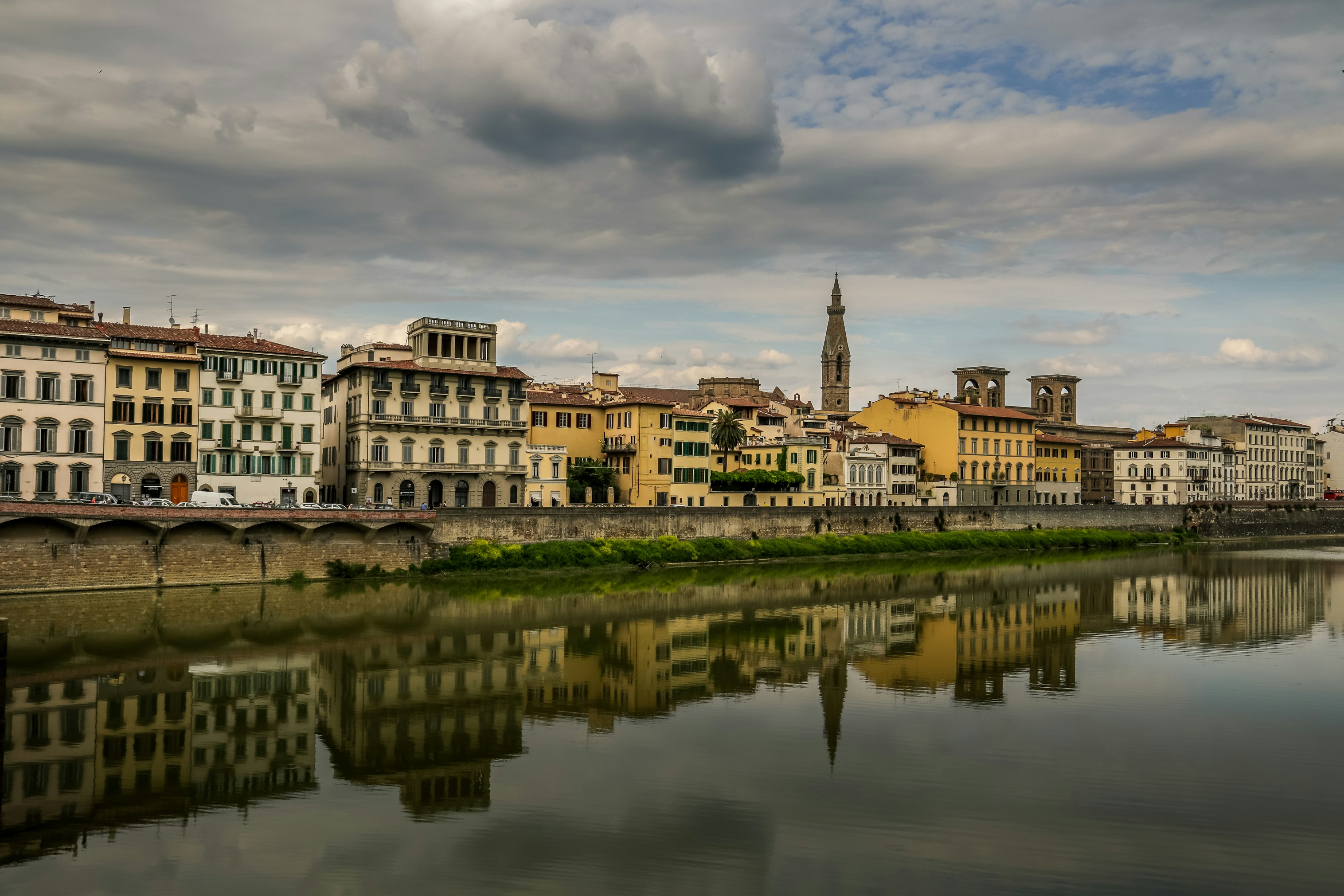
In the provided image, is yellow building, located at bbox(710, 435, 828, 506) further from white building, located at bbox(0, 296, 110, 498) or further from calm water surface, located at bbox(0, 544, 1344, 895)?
white building, located at bbox(0, 296, 110, 498)

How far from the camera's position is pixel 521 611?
45.0 m

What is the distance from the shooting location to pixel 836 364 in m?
142

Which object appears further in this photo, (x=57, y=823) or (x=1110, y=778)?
(x=1110, y=778)

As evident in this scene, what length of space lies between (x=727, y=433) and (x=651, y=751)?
5924 centimetres

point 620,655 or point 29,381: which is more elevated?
point 29,381

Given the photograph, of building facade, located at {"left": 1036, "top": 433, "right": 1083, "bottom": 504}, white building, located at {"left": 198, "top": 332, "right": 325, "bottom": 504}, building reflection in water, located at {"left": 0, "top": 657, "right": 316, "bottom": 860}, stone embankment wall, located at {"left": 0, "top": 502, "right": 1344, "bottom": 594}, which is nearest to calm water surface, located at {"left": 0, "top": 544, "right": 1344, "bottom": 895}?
building reflection in water, located at {"left": 0, "top": 657, "right": 316, "bottom": 860}

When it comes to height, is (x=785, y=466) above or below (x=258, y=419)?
below

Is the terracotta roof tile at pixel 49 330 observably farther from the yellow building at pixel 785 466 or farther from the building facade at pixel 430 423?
the yellow building at pixel 785 466

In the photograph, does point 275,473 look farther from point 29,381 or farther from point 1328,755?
point 1328,755

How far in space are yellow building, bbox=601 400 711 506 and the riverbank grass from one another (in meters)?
9.89

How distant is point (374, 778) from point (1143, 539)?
85.9 meters

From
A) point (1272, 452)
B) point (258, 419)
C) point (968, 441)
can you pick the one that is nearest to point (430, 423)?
point (258, 419)

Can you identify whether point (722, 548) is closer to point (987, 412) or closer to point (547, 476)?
point (547, 476)

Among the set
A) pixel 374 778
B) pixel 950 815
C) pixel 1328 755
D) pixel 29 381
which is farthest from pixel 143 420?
pixel 1328 755
